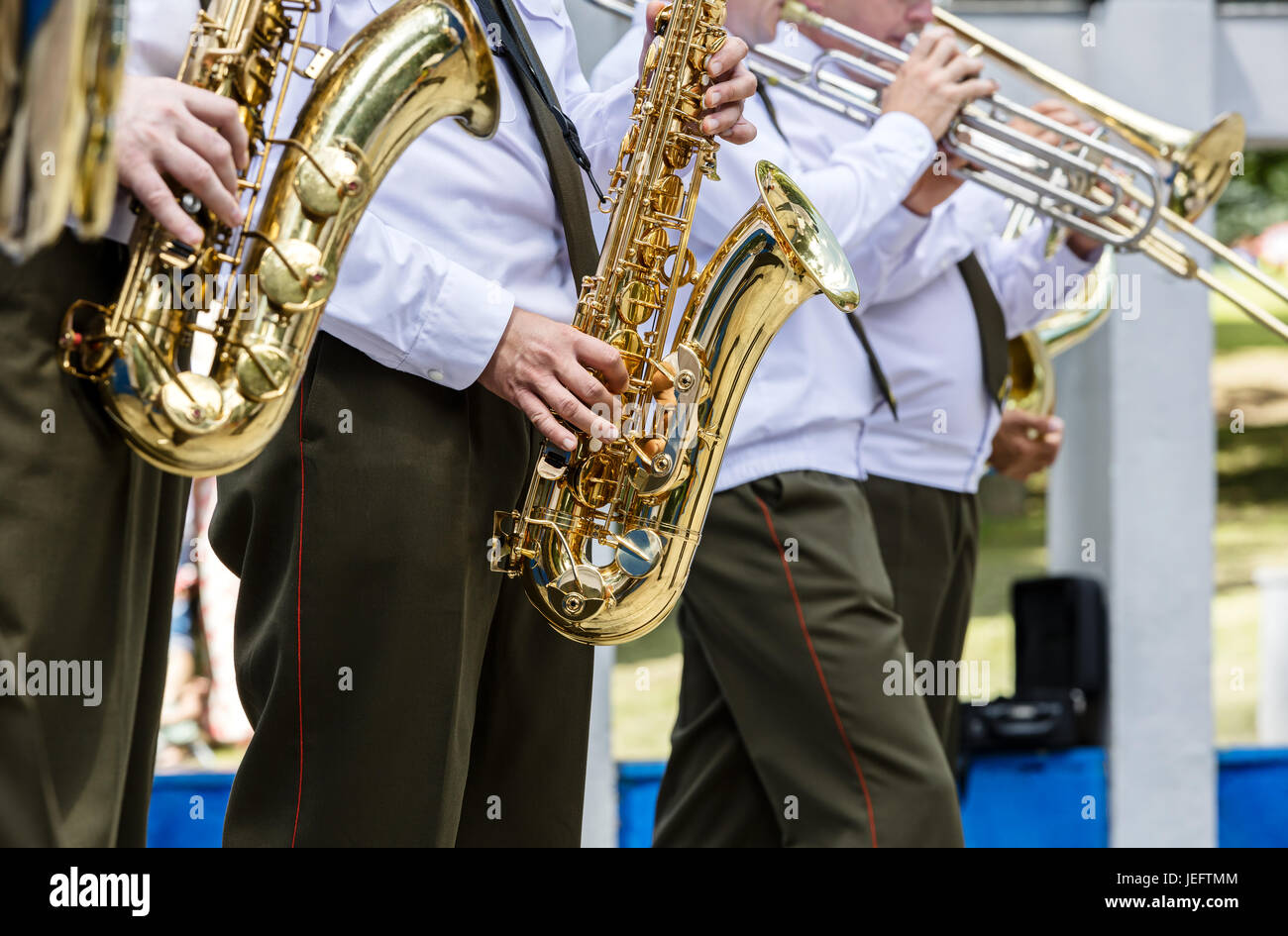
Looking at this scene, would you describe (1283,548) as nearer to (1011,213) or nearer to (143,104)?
(1011,213)

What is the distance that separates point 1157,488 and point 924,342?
2084 mm

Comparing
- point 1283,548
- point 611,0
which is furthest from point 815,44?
point 1283,548

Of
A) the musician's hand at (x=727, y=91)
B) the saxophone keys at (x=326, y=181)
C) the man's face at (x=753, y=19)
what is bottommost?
the saxophone keys at (x=326, y=181)

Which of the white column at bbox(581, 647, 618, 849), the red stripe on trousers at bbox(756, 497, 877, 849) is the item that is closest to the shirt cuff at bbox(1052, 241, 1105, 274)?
the red stripe on trousers at bbox(756, 497, 877, 849)

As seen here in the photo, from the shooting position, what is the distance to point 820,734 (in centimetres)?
281

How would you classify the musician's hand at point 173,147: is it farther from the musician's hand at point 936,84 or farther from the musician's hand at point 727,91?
the musician's hand at point 936,84

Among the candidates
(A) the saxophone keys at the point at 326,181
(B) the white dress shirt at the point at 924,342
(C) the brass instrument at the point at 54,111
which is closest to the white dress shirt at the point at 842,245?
(B) the white dress shirt at the point at 924,342

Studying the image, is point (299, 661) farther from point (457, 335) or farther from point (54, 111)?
point (54, 111)

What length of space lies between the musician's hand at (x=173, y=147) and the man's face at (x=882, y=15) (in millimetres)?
2111

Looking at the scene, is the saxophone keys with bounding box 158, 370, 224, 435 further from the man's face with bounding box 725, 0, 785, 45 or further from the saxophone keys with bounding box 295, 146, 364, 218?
the man's face with bounding box 725, 0, 785, 45

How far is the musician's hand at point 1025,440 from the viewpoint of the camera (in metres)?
3.93

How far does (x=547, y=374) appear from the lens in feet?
6.72
